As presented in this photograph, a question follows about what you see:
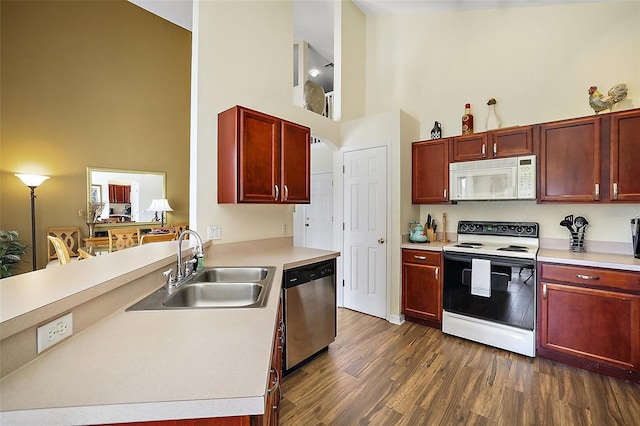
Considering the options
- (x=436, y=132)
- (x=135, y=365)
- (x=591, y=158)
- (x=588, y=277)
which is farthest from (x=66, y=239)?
(x=591, y=158)

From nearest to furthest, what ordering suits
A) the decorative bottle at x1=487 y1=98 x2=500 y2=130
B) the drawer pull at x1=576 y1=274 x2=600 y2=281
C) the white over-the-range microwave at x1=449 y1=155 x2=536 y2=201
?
the drawer pull at x1=576 y1=274 x2=600 y2=281 → the white over-the-range microwave at x1=449 y1=155 x2=536 y2=201 → the decorative bottle at x1=487 y1=98 x2=500 y2=130

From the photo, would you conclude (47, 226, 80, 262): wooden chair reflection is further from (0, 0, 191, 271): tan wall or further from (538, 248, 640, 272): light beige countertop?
(538, 248, 640, 272): light beige countertop

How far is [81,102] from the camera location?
14.3 ft

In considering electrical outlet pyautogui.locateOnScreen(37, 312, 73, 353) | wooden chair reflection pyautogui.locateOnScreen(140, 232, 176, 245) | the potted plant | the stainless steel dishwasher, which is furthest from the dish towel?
the potted plant

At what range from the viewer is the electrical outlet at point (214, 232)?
8.07 feet

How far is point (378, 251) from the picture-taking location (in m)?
3.41

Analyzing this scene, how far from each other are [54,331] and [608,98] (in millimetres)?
4001

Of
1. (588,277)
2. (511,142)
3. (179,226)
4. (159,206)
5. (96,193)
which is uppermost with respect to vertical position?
(511,142)

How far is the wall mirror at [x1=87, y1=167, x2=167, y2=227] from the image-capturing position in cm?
447

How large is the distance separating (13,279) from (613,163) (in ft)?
13.1

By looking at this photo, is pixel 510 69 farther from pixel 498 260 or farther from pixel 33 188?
pixel 33 188

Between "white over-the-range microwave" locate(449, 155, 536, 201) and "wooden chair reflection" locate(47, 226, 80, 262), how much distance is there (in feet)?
17.7

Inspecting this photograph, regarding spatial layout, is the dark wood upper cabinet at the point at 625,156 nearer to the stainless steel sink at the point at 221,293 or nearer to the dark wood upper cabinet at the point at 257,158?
the dark wood upper cabinet at the point at 257,158

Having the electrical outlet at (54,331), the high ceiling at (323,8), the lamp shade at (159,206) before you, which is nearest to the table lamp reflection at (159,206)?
the lamp shade at (159,206)
